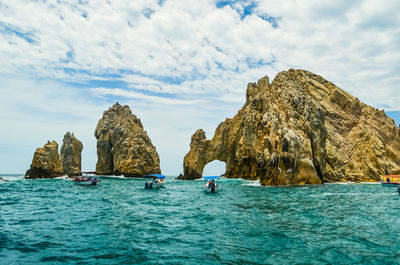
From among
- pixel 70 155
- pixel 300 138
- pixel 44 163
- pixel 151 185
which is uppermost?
pixel 70 155

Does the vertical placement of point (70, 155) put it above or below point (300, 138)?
above

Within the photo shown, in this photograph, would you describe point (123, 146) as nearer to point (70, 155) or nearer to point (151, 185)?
point (70, 155)

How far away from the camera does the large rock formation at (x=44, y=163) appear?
114375 mm

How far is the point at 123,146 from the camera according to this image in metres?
134

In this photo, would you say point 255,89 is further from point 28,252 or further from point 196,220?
point 28,252

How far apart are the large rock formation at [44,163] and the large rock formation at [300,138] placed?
186 ft

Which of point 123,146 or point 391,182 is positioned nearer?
point 391,182

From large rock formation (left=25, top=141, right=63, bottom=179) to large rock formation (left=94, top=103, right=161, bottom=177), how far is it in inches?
1073

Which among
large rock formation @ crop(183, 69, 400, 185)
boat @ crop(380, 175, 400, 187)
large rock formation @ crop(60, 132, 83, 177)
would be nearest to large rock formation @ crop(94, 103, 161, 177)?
large rock formation @ crop(60, 132, 83, 177)

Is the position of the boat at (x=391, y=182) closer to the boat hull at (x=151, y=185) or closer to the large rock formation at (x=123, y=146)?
the boat hull at (x=151, y=185)

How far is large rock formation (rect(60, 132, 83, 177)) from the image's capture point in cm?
14150

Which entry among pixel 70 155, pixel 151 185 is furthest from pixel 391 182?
pixel 70 155

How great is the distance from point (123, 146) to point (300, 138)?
3560 inches

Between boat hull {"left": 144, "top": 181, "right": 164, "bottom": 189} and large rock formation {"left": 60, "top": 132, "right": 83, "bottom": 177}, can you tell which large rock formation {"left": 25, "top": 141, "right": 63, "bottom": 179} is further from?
boat hull {"left": 144, "top": 181, "right": 164, "bottom": 189}
